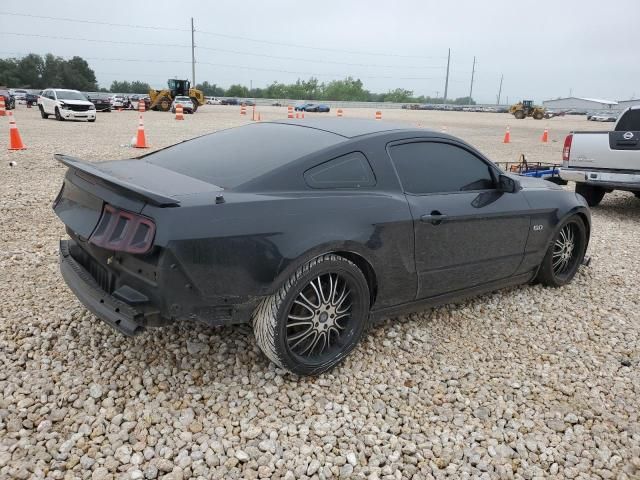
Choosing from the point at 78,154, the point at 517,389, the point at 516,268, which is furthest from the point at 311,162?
the point at 78,154

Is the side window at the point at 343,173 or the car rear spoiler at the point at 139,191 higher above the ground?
the side window at the point at 343,173

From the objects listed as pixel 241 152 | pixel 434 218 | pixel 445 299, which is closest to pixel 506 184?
pixel 434 218

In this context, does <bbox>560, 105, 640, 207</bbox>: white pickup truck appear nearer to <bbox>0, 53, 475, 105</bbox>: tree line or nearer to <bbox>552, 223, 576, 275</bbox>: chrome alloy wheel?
<bbox>552, 223, 576, 275</bbox>: chrome alloy wheel

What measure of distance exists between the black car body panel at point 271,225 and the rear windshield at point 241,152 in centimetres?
1

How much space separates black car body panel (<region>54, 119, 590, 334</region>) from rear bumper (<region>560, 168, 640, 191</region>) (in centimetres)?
374

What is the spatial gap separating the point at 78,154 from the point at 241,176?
32.6ft

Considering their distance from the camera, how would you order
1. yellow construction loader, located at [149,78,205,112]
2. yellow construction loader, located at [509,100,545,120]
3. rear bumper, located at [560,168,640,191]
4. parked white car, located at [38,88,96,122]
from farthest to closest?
yellow construction loader, located at [509,100,545,120]
yellow construction loader, located at [149,78,205,112]
parked white car, located at [38,88,96,122]
rear bumper, located at [560,168,640,191]

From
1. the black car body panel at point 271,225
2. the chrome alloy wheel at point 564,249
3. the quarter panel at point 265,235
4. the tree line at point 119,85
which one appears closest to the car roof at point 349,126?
the black car body panel at point 271,225

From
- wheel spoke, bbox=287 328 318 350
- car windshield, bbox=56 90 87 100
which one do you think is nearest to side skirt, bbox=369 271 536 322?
wheel spoke, bbox=287 328 318 350

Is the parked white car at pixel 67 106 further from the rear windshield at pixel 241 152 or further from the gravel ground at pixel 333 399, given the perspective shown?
the rear windshield at pixel 241 152

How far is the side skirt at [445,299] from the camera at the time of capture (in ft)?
10.6

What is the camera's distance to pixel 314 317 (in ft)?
9.50

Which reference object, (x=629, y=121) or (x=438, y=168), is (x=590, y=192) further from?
(x=438, y=168)

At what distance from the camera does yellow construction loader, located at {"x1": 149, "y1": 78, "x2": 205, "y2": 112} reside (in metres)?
36.4
